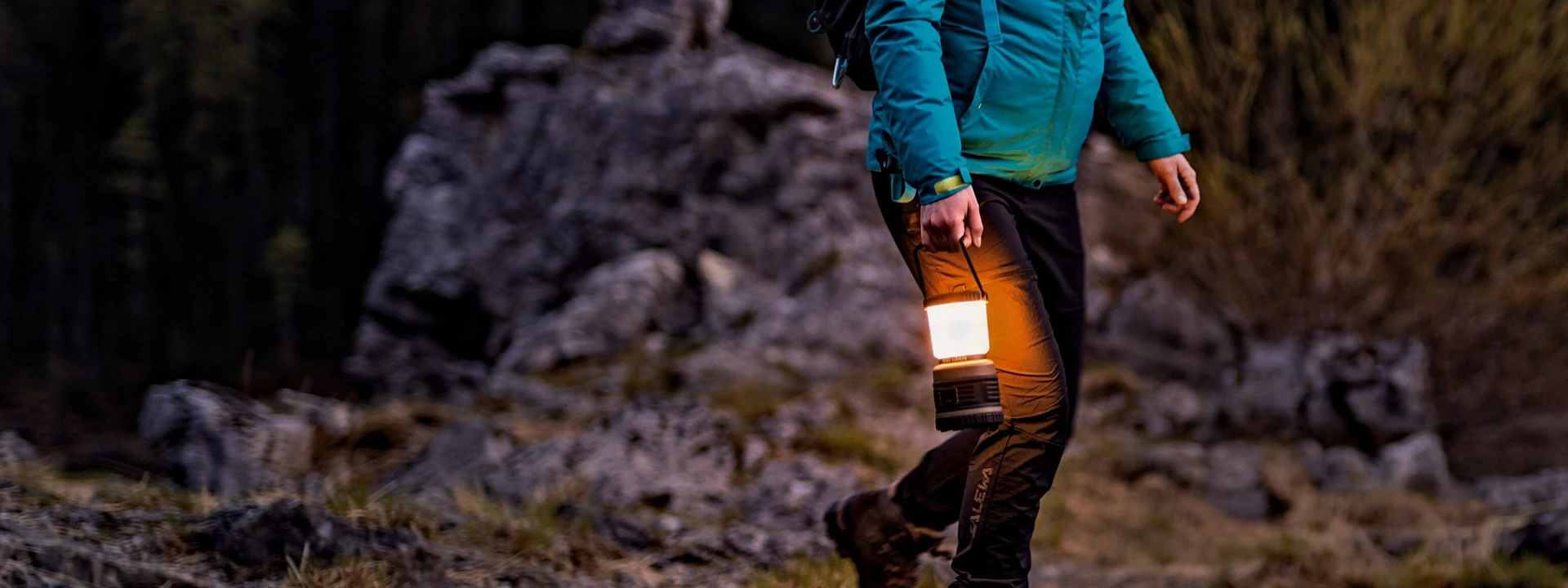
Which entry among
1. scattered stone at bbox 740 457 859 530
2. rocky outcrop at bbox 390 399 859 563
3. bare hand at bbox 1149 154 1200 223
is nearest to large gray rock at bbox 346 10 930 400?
rocky outcrop at bbox 390 399 859 563

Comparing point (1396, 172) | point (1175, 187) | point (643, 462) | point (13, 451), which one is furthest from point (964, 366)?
point (1396, 172)

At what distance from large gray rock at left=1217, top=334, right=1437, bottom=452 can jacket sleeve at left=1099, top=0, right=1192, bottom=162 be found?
5.55m

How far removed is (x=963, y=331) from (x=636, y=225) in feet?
28.0

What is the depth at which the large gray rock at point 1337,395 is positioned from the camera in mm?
6953

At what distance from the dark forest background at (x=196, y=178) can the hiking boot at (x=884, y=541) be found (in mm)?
23173

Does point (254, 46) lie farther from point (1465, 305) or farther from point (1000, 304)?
point (1000, 304)

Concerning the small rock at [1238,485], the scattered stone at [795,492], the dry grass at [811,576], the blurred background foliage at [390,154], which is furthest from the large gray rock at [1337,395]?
the dry grass at [811,576]

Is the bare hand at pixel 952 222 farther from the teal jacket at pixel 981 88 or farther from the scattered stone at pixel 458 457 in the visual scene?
the scattered stone at pixel 458 457

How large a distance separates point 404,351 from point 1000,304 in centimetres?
1094

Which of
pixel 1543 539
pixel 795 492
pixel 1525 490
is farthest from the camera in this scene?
pixel 1525 490

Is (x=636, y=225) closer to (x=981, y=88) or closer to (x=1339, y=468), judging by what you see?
(x=1339, y=468)

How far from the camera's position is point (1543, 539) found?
3512 mm

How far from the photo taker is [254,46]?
2508 cm

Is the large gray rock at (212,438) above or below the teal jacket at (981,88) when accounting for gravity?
below
